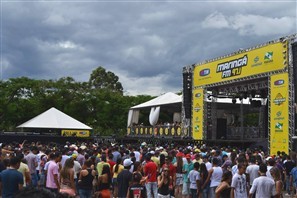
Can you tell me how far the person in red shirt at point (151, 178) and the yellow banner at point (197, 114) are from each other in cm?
1583

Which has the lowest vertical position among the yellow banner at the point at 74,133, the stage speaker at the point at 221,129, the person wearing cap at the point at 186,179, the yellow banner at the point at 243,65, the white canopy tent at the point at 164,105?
the person wearing cap at the point at 186,179

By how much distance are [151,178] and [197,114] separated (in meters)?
16.8

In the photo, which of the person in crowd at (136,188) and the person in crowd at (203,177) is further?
the person in crowd at (203,177)

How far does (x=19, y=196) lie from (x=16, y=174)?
189 inches

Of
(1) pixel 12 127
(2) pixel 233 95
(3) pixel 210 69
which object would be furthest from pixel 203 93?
(1) pixel 12 127

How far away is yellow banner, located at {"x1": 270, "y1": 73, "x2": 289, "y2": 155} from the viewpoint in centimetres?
1886

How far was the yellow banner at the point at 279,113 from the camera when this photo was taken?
18.9 meters

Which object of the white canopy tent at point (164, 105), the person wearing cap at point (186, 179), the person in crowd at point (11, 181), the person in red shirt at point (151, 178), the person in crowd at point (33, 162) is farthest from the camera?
the white canopy tent at point (164, 105)

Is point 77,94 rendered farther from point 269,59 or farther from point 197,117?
point 269,59

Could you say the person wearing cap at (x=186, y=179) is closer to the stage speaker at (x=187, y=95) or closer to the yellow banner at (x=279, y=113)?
the yellow banner at (x=279, y=113)

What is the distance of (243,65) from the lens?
22.3 metres

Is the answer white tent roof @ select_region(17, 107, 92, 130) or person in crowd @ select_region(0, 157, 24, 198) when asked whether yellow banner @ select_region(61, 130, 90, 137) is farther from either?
person in crowd @ select_region(0, 157, 24, 198)

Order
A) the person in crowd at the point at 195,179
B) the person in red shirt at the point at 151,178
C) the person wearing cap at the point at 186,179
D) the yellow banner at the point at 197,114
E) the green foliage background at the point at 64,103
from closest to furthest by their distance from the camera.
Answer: the person in red shirt at the point at 151,178
the person in crowd at the point at 195,179
the person wearing cap at the point at 186,179
the yellow banner at the point at 197,114
the green foliage background at the point at 64,103

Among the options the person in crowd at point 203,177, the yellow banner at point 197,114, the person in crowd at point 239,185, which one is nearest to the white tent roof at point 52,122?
the yellow banner at point 197,114
